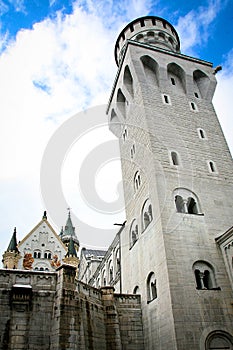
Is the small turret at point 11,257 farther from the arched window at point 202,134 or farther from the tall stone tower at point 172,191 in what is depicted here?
the arched window at point 202,134

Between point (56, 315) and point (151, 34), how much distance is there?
100 feet

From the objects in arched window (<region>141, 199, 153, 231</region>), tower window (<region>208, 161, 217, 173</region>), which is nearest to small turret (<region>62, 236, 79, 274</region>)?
arched window (<region>141, 199, 153, 231</region>)

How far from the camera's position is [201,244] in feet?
59.1

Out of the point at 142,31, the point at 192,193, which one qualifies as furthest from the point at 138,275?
the point at 142,31

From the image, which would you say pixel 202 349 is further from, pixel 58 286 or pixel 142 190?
pixel 142 190

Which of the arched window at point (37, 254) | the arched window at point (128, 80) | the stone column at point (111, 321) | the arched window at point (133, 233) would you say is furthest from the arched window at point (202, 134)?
the arched window at point (37, 254)

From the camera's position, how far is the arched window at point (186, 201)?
19866 mm

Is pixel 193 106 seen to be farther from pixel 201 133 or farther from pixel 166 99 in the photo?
pixel 201 133

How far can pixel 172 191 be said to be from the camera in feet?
65.8

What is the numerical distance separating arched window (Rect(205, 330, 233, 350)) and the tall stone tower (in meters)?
0.05

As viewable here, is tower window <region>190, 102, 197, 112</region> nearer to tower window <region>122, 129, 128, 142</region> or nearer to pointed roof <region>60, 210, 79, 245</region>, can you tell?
tower window <region>122, 129, 128, 142</region>

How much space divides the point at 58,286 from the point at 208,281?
856cm

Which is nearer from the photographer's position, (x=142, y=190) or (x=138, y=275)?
(x=138, y=275)

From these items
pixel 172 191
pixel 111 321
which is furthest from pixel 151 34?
pixel 111 321
